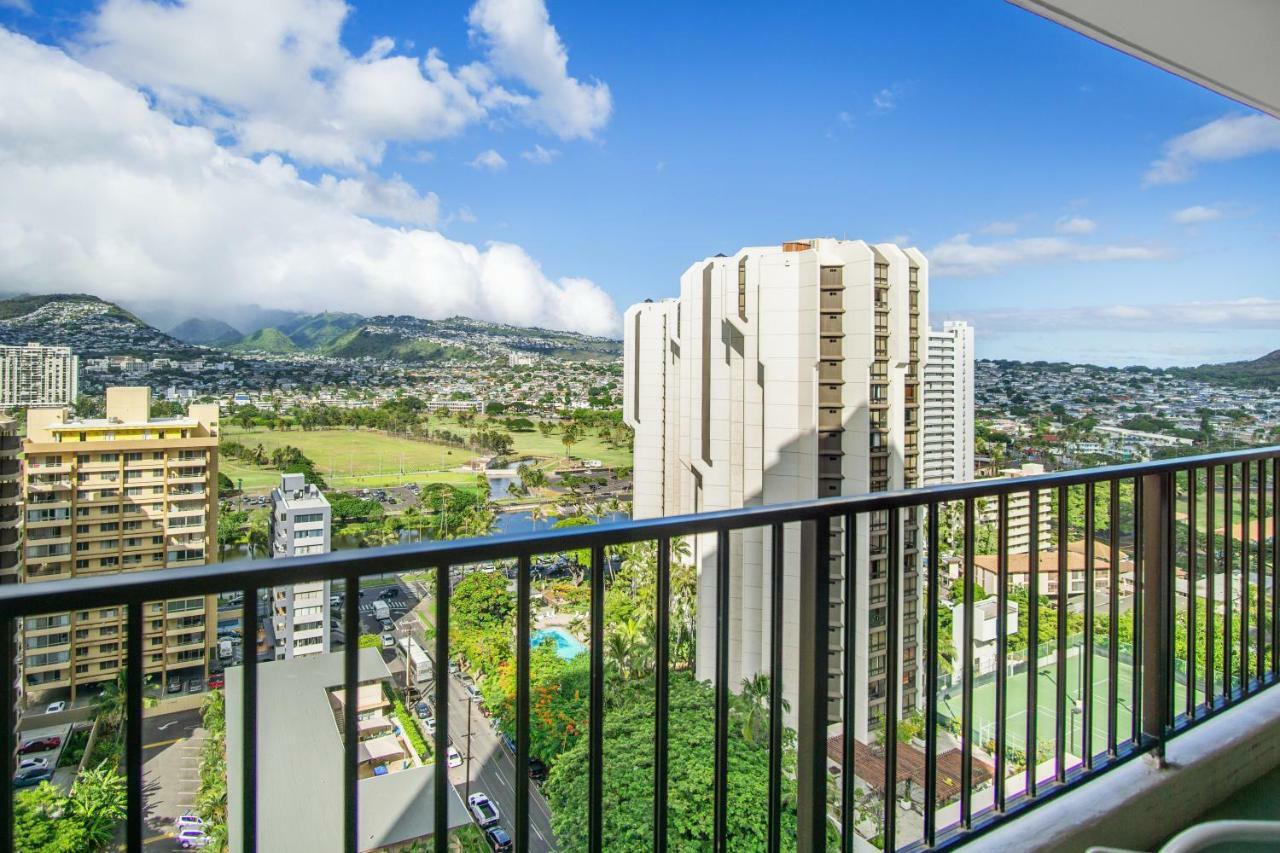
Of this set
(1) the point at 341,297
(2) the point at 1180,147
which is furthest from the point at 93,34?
(2) the point at 1180,147

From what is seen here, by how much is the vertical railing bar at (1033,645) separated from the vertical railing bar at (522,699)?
1.19 m

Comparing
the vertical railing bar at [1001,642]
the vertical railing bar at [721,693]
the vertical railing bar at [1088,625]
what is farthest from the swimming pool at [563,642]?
the vertical railing bar at [1088,625]

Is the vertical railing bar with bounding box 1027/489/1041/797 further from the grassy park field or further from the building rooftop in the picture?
the grassy park field

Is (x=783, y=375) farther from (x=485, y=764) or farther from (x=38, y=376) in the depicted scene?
(x=485, y=764)

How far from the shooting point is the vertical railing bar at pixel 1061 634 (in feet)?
5.58

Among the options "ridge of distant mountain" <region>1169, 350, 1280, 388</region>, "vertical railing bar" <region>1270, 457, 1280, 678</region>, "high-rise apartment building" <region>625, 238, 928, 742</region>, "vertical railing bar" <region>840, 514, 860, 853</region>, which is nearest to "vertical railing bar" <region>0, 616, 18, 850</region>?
"vertical railing bar" <region>840, 514, 860, 853</region>

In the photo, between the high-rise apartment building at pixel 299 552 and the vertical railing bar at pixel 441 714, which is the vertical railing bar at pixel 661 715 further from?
the high-rise apartment building at pixel 299 552

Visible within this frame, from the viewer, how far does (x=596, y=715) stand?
113 cm

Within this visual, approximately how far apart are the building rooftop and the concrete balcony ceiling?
3.32 m

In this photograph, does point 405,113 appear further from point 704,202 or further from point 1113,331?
point 1113,331

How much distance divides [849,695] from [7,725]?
129 centimetres

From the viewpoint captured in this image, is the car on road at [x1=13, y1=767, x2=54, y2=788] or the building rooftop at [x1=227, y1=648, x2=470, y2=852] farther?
the building rooftop at [x1=227, y1=648, x2=470, y2=852]

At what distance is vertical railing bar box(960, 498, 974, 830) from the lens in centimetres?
153

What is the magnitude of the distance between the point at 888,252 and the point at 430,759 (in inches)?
280
